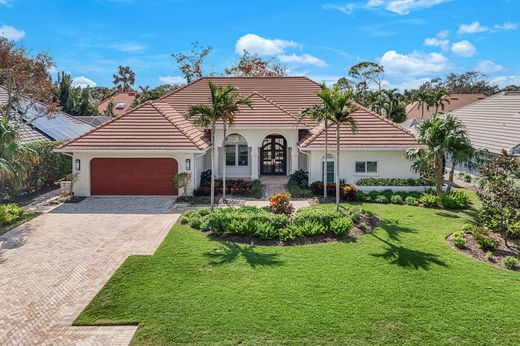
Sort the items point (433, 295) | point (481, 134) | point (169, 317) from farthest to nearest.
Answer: point (481, 134), point (433, 295), point (169, 317)

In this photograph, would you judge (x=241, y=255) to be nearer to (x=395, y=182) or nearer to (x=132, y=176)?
(x=132, y=176)

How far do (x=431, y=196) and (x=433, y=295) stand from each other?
11.3 m

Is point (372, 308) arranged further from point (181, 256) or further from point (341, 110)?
point (341, 110)

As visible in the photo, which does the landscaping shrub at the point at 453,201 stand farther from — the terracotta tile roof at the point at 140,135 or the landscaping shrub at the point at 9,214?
the landscaping shrub at the point at 9,214

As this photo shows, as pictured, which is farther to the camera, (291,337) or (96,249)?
(96,249)

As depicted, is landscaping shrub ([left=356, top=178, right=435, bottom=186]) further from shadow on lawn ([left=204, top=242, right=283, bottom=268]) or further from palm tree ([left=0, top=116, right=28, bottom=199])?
palm tree ([left=0, top=116, right=28, bottom=199])

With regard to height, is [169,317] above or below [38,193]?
below

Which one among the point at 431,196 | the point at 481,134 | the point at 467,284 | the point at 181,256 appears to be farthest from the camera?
the point at 481,134

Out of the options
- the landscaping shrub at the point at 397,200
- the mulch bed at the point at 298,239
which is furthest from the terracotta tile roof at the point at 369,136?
the mulch bed at the point at 298,239

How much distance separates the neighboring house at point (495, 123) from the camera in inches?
1027

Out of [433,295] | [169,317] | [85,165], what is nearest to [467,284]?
[433,295]

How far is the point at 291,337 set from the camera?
27.9 feet

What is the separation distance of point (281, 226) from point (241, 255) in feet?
8.57

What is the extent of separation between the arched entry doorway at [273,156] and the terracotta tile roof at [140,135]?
6354 millimetres
